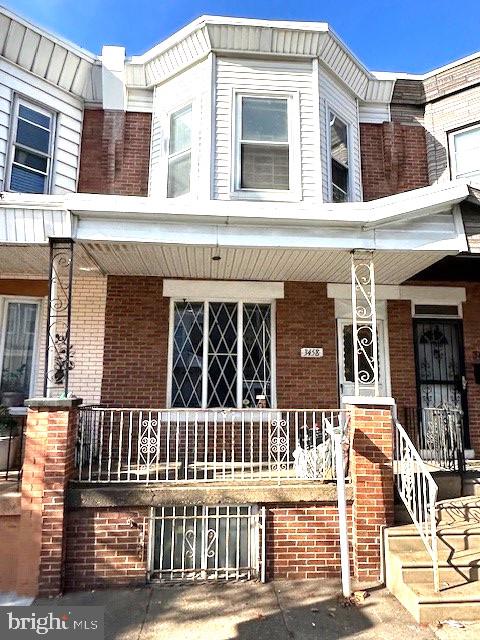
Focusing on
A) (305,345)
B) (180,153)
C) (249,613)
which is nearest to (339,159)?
(180,153)

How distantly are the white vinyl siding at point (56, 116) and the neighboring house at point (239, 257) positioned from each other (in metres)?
0.03

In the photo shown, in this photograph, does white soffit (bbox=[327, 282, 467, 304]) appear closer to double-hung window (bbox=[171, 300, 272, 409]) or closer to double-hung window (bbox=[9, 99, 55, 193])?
double-hung window (bbox=[171, 300, 272, 409])

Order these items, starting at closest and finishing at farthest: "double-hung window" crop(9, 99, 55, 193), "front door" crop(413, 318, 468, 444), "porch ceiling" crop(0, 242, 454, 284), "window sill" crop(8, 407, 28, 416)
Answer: "porch ceiling" crop(0, 242, 454, 284) < "window sill" crop(8, 407, 28, 416) < "double-hung window" crop(9, 99, 55, 193) < "front door" crop(413, 318, 468, 444)

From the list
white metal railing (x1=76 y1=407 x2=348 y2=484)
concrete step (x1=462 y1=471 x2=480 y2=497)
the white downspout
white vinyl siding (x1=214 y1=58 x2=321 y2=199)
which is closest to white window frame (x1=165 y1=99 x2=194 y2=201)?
white vinyl siding (x1=214 y1=58 x2=321 y2=199)

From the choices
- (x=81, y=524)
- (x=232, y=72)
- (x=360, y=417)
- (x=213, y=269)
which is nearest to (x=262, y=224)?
(x=213, y=269)

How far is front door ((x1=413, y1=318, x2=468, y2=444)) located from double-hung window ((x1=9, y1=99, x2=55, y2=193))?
6.49 metres

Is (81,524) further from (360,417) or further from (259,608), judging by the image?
(360,417)

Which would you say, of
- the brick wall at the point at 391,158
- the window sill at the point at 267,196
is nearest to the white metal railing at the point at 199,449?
the window sill at the point at 267,196

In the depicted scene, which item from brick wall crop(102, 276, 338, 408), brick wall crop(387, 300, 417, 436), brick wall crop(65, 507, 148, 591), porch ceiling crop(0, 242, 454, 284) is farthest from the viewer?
brick wall crop(387, 300, 417, 436)

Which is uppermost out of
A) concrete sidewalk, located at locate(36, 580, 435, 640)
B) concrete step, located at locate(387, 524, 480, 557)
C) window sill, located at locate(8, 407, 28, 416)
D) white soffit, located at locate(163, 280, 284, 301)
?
white soffit, located at locate(163, 280, 284, 301)

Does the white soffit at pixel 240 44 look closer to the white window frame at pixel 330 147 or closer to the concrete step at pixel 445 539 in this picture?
the white window frame at pixel 330 147

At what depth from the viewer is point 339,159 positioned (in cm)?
766

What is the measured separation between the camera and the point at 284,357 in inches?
284

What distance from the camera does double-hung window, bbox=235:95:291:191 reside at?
6.98m
